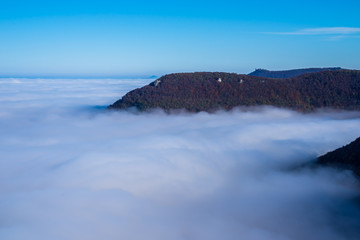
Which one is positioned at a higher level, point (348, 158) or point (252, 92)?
point (252, 92)

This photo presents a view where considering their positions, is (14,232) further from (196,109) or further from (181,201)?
(196,109)

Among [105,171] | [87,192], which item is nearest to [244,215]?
[87,192]

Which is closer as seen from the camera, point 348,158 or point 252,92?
point 348,158

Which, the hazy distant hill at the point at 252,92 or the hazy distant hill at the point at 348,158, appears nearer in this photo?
the hazy distant hill at the point at 348,158

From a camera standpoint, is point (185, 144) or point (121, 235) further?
point (185, 144)

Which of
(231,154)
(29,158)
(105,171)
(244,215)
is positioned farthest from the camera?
(231,154)

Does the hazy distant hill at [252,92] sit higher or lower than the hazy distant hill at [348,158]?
higher
